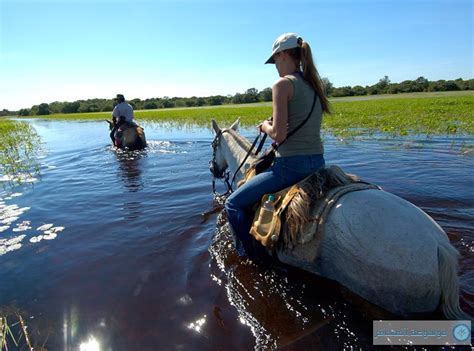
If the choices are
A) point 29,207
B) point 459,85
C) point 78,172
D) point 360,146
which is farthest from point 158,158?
point 459,85

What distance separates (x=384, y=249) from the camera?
258 centimetres

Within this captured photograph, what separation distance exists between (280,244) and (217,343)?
3.76 feet

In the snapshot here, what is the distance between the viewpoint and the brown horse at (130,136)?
13742 mm

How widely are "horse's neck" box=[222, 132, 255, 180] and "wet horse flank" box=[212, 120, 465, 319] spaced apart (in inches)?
64.6

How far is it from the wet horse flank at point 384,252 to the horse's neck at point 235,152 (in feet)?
5.38

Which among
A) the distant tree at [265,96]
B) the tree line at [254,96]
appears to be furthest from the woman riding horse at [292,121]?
the distant tree at [265,96]

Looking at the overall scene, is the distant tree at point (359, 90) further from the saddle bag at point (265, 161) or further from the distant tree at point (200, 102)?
the saddle bag at point (265, 161)

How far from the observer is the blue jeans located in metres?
3.38

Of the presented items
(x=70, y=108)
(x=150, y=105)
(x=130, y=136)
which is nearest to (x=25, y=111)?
(x=70, y=108)

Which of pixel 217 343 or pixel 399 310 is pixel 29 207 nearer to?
pixel 217 343

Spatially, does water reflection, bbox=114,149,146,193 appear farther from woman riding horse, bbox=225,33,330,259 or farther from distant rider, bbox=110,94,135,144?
woman riding horse, bbox=225,33,330,259

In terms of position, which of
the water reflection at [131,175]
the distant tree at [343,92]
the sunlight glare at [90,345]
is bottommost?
the sunlight glare at [90,345]

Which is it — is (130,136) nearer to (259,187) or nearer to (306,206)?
(259,187)

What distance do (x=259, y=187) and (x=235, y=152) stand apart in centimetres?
151
